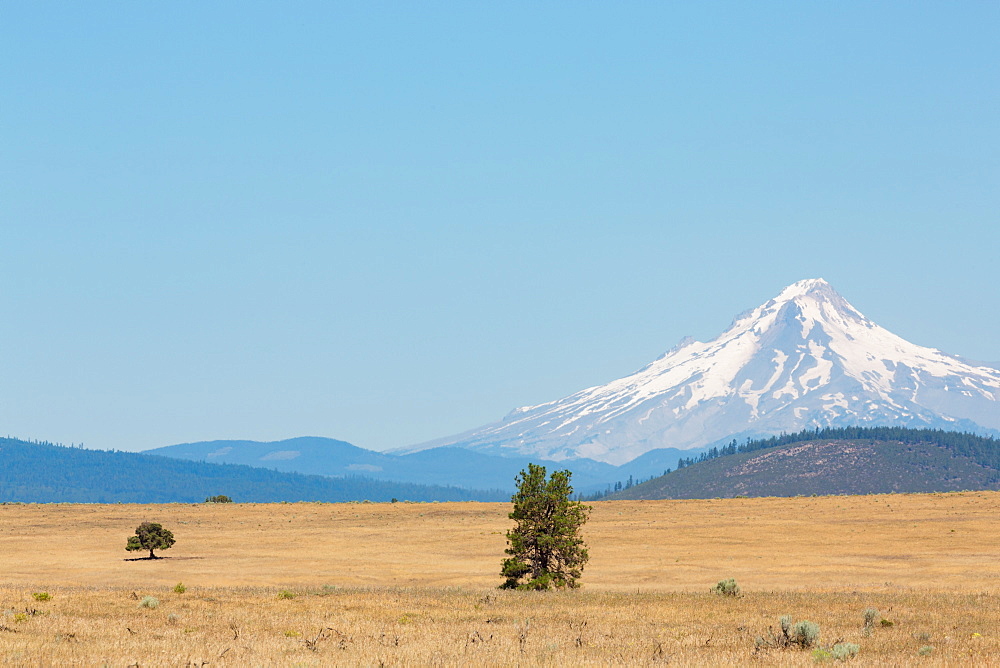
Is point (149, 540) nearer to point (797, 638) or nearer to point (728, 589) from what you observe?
point (728, 589)

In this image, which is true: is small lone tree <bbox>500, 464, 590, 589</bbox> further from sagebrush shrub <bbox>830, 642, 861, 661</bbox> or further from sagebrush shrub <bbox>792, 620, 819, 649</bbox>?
sagebrush shrub <bbox>830, 642, 861, 661</bbox>

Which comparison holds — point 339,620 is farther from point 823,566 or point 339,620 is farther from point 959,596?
point 823,566

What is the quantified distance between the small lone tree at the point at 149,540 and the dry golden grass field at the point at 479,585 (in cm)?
130

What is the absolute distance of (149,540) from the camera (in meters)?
65.9

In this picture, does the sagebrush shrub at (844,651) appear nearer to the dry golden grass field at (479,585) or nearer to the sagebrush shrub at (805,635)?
the dry golden grass field at (479,585)

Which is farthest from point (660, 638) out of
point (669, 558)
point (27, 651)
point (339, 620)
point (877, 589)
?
point (669, 558)

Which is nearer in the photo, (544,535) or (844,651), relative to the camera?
(844,651)

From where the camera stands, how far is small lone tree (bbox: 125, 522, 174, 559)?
65562mm

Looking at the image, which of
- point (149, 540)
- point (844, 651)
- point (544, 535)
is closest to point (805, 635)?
point (844, 651)

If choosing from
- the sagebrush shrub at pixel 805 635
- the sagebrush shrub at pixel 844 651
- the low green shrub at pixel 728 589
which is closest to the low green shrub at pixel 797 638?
the sagebrush shrub at pixel 805 635

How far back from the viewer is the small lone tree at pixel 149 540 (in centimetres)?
6556

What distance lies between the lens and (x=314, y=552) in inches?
2753

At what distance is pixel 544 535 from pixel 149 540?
1433 inches

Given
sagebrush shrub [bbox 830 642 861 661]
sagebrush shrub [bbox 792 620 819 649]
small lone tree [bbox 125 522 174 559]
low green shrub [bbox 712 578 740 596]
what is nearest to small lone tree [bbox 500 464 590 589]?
low green shrub [bbox 712 578 740 596]
